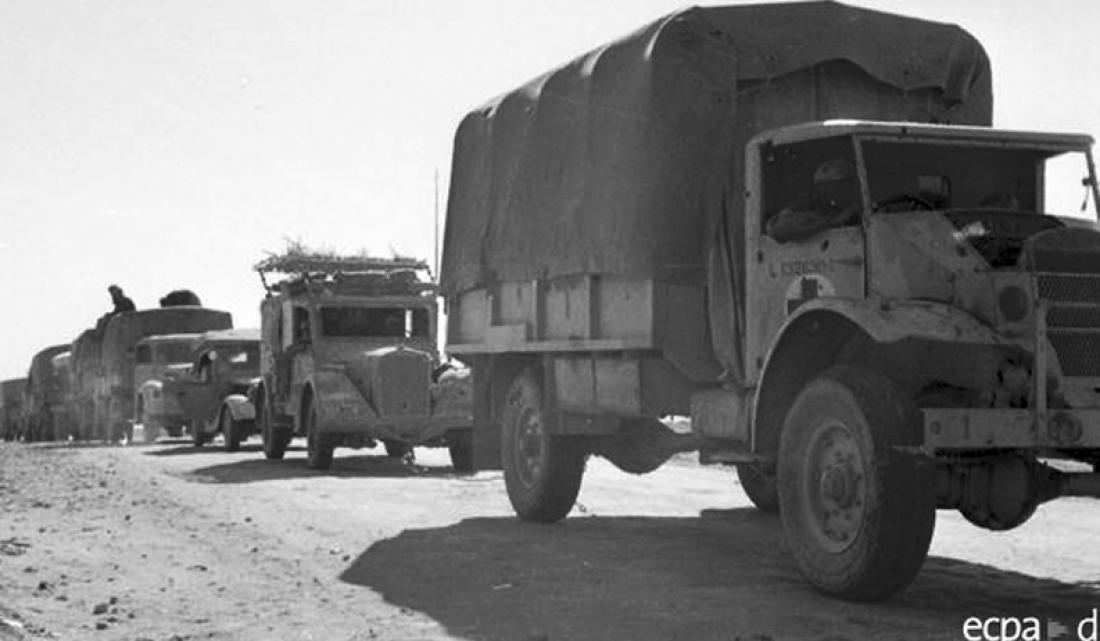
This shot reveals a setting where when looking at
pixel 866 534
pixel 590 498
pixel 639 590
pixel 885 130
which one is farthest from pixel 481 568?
pixel 590 498

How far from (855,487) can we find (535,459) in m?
4.91

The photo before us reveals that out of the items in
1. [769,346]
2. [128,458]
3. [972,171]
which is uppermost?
[972,171]

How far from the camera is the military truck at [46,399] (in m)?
38.9

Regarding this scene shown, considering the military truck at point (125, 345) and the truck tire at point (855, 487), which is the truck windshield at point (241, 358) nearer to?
the military truck at point (125, 345)

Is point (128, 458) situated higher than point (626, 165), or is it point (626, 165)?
point (626, 165)

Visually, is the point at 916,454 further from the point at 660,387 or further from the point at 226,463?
the point at 226,463

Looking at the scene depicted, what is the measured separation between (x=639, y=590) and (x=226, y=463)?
14.0 metres

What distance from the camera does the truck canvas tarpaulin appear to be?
9430mm

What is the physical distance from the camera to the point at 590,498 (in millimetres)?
14414

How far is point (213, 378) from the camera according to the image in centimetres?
2694

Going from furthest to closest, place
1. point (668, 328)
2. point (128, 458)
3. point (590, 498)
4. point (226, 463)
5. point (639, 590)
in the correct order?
point (128, 458) < point (226, 463) < point (590, 498) < point (668, 328) < point (639, 590)

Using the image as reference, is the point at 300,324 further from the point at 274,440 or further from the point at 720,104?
the point at 720,104

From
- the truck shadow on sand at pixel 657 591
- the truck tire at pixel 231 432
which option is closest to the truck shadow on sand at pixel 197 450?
the truck tire at pixel 231 432

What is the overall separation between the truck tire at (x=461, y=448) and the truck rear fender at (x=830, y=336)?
36.0ft
